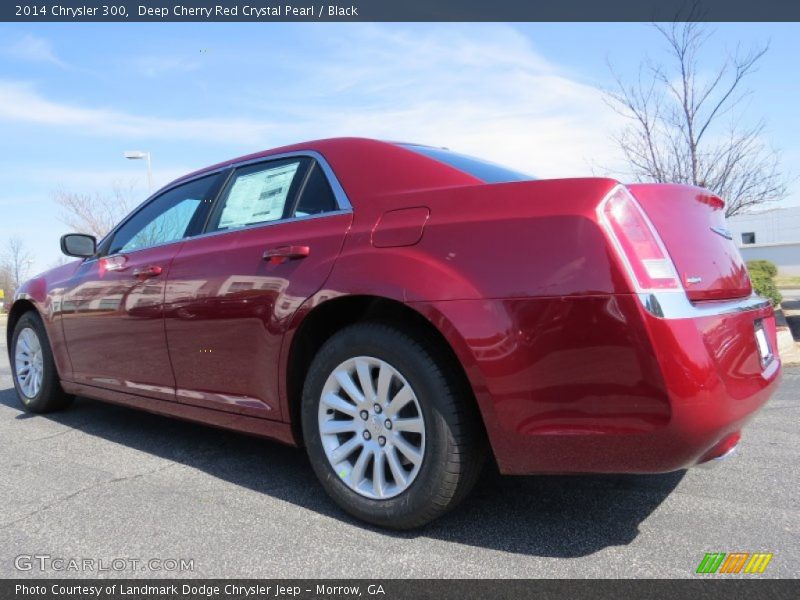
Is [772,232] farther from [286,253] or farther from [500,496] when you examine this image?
[286,253]

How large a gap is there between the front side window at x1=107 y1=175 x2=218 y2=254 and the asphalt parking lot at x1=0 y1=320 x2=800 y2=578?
1299 mm

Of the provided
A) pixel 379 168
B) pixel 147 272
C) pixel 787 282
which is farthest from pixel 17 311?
pixel 787 282

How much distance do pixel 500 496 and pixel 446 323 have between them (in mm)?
1038

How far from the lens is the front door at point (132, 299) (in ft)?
11.7

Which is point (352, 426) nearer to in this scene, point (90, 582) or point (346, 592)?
point (346, 592)

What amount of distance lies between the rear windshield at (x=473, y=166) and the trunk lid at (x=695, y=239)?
577mm

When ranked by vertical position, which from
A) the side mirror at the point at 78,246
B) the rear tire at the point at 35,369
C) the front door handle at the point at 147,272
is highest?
the side mirror at the point at 78,246

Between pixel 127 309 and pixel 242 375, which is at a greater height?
pixel 127 309

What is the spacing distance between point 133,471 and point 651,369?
106 inches

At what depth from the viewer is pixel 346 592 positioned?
2070 mm

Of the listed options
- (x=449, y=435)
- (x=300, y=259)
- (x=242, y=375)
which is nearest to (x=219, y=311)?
(x=242, y=375)

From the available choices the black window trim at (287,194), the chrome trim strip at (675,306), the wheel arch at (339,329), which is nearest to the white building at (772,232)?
the black window trim at (287,194)

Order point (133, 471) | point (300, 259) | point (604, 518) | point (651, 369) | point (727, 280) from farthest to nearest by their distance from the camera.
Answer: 1. point (133, 471)
2. point (300, 259)
3. point (604, 518)
4. point (727, 280)
5. point (651, 369)

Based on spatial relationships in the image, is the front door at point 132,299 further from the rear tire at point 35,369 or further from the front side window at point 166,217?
the rear tire at point 35,369
